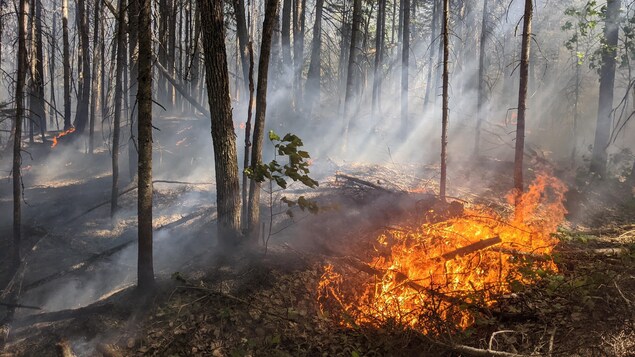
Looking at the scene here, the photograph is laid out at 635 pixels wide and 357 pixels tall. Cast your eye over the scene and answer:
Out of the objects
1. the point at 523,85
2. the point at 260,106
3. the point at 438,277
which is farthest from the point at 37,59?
the point at 523,85

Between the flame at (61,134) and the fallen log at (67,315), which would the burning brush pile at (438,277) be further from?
the flame at (61,134)

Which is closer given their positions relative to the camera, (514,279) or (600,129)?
(514,279)

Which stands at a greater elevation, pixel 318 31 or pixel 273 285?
pixel 318 31

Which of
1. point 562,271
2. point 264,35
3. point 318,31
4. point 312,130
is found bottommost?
point 562,271

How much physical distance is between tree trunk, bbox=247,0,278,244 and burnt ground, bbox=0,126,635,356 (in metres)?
0.76

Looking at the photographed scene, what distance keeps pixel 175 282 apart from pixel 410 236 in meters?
5.00

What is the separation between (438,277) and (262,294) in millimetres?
3026

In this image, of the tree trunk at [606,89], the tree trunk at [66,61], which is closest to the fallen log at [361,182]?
the tree trunk at [606,89]

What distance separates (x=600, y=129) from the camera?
16703mm

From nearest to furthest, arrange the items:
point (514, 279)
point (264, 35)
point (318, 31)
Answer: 1. point (514, 279)
2. point (264, 35)
3. point (318, 31)

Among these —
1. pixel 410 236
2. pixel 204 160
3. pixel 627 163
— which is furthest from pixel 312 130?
pixel 627 163

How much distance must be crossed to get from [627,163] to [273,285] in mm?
20932


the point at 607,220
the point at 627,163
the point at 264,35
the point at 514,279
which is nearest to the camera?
the point at 514,279

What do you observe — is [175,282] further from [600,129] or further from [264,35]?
[600,129]
